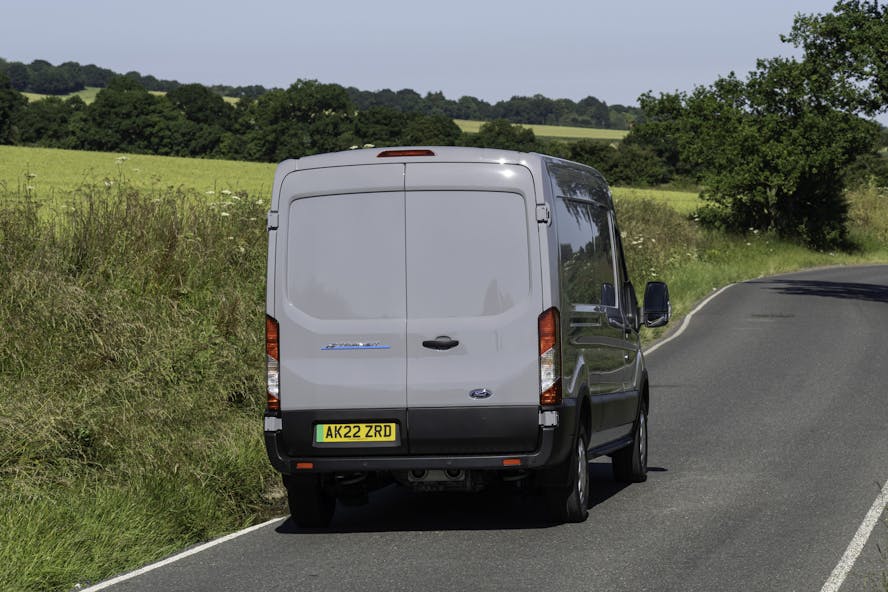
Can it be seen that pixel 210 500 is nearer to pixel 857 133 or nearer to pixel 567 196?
pixel 567 196

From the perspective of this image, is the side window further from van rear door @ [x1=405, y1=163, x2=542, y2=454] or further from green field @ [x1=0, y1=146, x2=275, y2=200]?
green field @ [x1=0, y1=146, x2=275, y2=200]

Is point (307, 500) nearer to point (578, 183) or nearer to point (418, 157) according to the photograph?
point (418, 157)

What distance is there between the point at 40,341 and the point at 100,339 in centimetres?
58

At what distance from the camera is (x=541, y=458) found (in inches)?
328

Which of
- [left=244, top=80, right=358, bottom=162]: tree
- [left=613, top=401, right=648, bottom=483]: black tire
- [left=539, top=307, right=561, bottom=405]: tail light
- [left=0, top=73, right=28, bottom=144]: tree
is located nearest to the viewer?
[left=539, top=307, right=561, bottom=405]: tail light

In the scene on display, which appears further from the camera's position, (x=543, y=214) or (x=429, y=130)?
(x=429, y=130)

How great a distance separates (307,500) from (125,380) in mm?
3381

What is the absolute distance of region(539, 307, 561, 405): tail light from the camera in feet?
27.3

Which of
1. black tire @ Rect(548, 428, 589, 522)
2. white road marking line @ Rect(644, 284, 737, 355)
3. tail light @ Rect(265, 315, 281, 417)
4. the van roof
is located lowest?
white road marking line @ Rect(644, 284, 737, 355)

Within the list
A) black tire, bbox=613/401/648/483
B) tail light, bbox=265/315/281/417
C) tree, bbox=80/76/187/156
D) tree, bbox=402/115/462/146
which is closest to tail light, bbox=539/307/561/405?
tail light, bbox=265/315/281/417

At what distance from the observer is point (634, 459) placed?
35.8 ft

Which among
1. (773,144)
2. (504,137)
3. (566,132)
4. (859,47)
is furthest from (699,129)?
(566,132)

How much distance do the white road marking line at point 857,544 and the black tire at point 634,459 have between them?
6.13ft

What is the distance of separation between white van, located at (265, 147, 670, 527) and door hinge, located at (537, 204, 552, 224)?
0.01 meters
